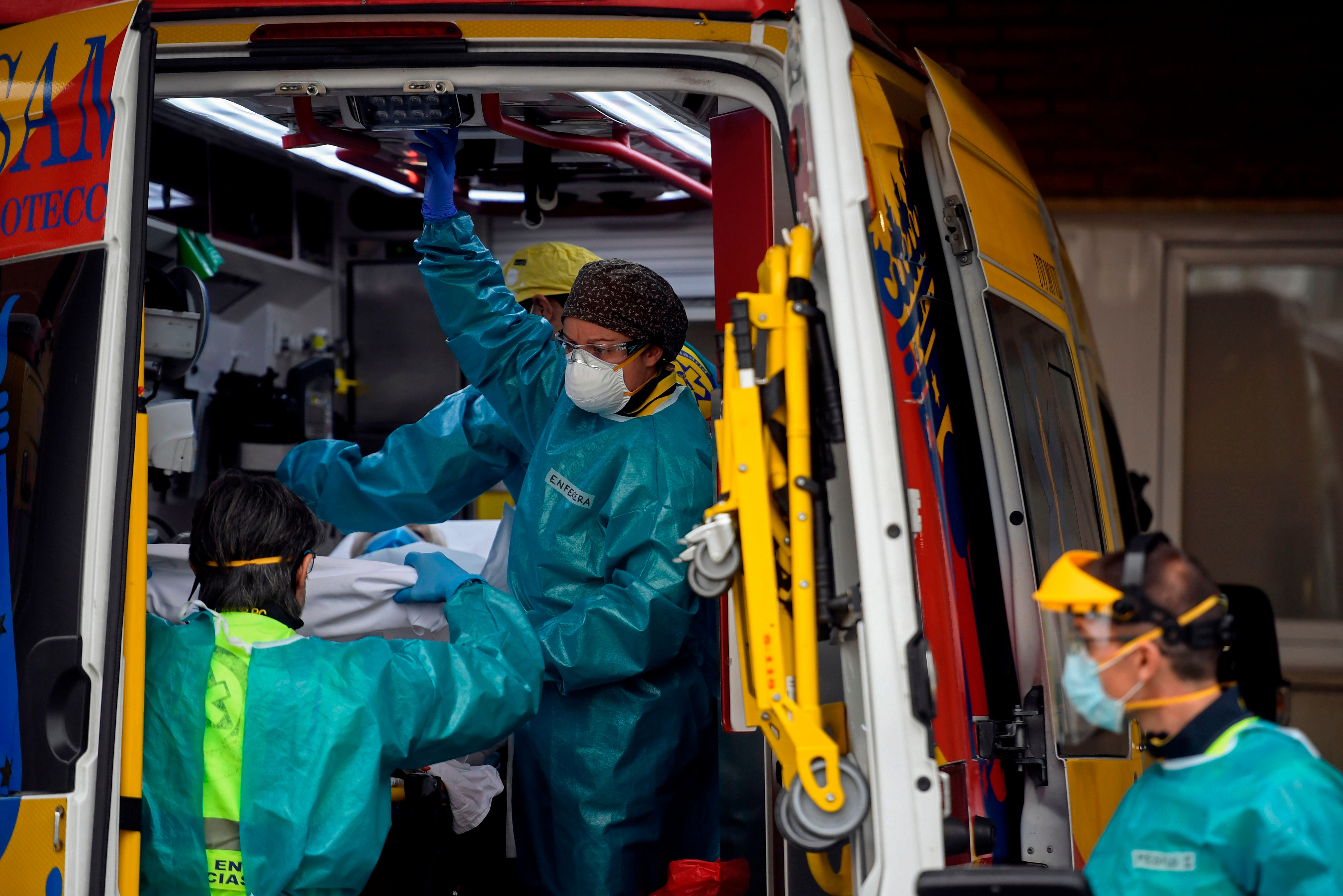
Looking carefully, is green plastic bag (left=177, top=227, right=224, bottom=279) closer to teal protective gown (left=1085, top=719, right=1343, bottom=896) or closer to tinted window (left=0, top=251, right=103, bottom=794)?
tinted window (left=0, top=251, right=103, bottom=794)

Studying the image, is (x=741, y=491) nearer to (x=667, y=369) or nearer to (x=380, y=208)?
(x=667, y=369)

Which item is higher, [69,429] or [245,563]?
[69,429]

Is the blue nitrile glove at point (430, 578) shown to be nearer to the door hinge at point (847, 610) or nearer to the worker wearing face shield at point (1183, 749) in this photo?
the door hinge at point (847, 610)

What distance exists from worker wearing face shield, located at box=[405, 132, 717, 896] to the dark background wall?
310 centimetres

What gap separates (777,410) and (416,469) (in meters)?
2.02

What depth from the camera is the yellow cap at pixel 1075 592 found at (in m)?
1.59

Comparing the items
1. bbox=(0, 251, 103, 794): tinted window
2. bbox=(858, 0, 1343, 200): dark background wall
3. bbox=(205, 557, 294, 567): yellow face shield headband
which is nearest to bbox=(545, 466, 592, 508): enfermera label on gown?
bbox=(205, 557, 294, 567): yellow face shield headband

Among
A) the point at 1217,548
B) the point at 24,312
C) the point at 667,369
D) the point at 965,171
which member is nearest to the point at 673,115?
the point at 667,369

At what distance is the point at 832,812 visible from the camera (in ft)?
5.87

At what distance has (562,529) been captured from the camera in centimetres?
294

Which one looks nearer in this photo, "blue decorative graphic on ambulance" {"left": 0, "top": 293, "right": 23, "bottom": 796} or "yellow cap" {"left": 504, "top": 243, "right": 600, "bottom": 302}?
"blue decorative graphic on ambulance" {"left": 0, "top": 293, "right": 23, "bottom": 796}

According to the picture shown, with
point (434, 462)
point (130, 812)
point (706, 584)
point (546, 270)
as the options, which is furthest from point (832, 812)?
point (546, 270)

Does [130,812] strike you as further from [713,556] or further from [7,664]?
[713,556]

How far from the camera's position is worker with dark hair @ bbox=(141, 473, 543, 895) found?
6.70 ft
